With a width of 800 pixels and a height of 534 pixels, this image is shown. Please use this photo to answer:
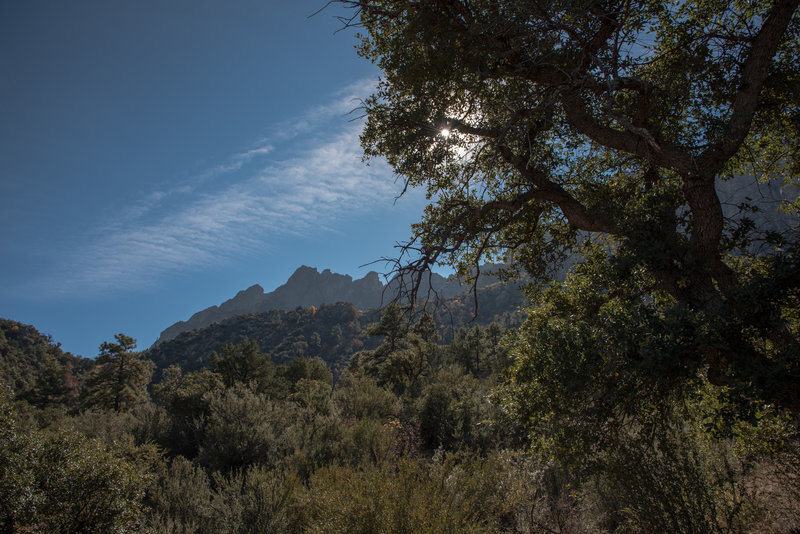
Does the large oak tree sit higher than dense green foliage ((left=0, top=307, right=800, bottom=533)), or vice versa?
the large oak tree

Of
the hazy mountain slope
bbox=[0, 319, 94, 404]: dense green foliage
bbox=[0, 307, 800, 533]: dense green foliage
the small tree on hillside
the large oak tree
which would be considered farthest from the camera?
the hazy mountain slope

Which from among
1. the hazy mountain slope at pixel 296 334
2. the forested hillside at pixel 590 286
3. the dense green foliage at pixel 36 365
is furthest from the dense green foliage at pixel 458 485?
the hazy mountain slope at pixel 296 334

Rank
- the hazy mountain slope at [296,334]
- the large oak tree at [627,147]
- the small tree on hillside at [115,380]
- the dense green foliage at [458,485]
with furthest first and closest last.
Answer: the hazy mountain slope at [296,334]
the small tree on hillside at [115,380]
the dense green foliage at [458,485]
the large oak tree at [627,147]

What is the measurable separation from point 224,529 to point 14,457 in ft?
10.9

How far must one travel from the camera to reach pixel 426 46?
15.9 feet

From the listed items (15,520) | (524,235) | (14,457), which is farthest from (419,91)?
(15,520)

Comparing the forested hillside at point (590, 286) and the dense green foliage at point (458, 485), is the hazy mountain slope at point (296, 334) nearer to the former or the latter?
the dense green foliage at point (458, 485)

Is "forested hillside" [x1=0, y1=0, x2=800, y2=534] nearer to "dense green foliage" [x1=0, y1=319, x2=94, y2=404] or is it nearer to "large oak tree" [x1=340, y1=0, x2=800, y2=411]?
"large oak tree" [x1=340, y1=0, x2=800, y2=411]

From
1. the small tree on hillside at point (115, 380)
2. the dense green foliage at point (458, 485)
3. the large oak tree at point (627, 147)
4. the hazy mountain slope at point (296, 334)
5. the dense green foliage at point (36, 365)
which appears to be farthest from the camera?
the hazy mountain slope at point (296, 334)

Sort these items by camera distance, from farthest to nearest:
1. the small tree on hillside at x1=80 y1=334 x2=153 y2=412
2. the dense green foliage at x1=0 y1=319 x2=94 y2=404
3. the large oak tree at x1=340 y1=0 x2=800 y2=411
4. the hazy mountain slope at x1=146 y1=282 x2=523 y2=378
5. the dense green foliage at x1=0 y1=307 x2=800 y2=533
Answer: the hazy mountain slope at x1=146 y1=282 x2=523 y2=378 < the dense green foliage at x1=0 y1=319 x2=94 y2=404 < the small tree on hillside at x1=80 y1=334 x2=153 y2=412 < the dense green foliage at x1=0 y1=307 x2=800 y2=533 < the large oak tree at x1=340 y1=0 x2=800 y2=411

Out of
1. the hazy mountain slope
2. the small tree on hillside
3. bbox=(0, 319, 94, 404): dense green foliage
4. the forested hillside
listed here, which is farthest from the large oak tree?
the hazy mountain slope

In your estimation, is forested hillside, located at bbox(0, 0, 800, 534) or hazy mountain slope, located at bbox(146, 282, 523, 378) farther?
hazy mountain slope, located at bbox(146, 282, 523, 378)

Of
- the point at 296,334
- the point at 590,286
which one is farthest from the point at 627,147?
the point at 296,334

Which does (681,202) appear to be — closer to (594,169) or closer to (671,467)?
(594,169)
